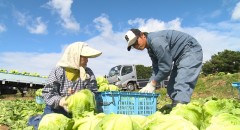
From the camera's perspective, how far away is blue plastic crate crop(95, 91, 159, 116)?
5.19 meters

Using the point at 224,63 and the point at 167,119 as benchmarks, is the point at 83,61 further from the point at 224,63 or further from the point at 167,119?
the point at 224,63

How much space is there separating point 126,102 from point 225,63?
155 ft

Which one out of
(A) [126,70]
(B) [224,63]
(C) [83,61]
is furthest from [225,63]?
(C) [83,61]

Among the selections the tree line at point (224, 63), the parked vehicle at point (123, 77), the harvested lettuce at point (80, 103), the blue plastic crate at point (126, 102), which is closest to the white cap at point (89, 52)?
the blue plastic crate at point (126, 102)

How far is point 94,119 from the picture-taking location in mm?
2631

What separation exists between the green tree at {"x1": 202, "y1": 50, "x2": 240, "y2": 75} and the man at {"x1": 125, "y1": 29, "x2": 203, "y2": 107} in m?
45.7

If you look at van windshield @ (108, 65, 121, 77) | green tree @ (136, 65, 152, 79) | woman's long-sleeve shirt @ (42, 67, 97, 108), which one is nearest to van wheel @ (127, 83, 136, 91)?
van windshield @ (108, 65, 121, 77)

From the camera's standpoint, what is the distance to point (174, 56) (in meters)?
6.16

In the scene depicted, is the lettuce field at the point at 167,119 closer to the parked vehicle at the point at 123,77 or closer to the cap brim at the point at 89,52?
the cap brim at the point at 89,52

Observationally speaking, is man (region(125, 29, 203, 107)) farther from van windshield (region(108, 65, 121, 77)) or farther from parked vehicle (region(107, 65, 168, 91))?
van windshield (region(108, 65, 121, 77))

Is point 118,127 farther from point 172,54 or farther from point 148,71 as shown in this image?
point 148,71

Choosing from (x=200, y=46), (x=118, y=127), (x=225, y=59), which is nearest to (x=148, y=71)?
(x=225, y=59)

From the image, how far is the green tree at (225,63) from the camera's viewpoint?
1971 inches

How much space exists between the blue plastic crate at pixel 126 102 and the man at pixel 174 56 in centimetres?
37
